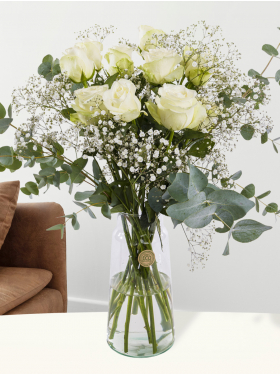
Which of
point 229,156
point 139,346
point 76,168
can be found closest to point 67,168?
point 76,168

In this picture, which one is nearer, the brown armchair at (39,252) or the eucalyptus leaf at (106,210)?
the eucalyptus leaf at (106,210)

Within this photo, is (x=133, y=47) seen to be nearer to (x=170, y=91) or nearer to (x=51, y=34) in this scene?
(x=170, y=91)

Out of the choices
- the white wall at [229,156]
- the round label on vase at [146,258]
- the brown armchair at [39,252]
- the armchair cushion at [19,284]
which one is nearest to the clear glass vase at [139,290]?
the round label on vase at [146,258]

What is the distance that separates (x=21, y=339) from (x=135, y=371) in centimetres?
27

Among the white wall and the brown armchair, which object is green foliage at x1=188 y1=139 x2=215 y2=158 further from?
the white wall

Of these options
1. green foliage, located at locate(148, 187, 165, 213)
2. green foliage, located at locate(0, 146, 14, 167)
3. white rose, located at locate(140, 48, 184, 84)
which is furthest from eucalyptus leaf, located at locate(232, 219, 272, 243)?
green foliage, located at locate(0, 146, 14, 167)

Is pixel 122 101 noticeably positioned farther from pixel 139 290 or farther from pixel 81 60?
pixel 139 290

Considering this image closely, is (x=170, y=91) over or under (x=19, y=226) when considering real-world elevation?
over

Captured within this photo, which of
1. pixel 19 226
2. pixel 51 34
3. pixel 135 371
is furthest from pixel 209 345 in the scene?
pixel 51 34

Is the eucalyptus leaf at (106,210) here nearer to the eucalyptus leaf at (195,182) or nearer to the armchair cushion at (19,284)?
the eucalyptus leaf at (195,182)

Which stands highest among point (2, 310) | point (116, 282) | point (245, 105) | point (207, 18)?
point (207, 18)

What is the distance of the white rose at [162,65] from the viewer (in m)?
0.54

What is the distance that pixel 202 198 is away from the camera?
45cm

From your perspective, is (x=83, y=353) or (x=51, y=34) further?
(x=51, y=34)
